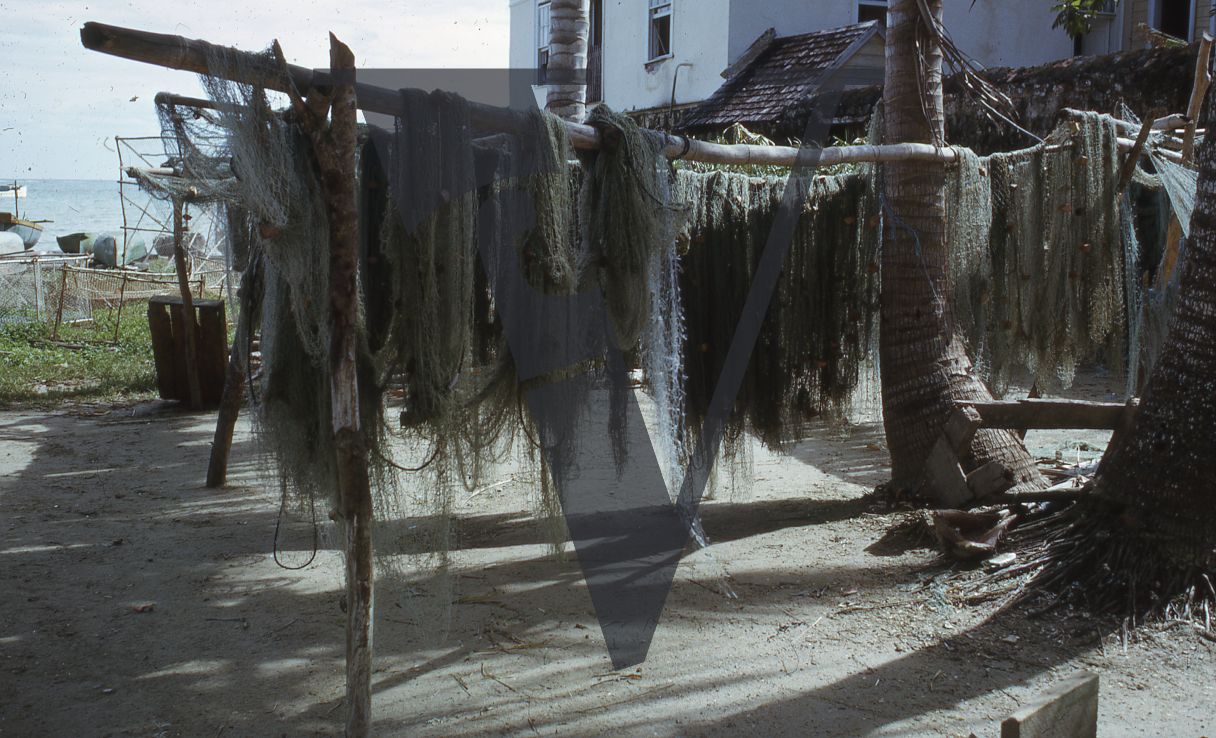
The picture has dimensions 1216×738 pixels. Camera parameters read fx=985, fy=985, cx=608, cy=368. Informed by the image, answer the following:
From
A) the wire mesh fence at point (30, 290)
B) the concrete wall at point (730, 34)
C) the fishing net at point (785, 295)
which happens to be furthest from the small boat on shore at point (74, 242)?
the fishing net at point (785, 295)

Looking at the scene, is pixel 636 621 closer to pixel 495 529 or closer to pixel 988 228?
pixel 495 529

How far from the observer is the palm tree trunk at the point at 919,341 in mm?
5340

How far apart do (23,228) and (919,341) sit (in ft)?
101

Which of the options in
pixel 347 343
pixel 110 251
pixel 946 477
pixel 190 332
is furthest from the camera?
pixel 110 251

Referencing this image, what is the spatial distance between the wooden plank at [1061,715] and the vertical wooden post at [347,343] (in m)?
1.88

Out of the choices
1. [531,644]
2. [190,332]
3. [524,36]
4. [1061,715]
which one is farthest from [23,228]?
[1061,715]

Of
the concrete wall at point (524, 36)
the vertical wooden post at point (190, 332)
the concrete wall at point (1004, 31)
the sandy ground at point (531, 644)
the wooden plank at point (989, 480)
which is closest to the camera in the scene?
the sandy ground at point (531, 644)

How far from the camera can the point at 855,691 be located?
137 inches

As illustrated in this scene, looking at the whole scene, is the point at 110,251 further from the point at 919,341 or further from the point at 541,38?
the point at 919,341

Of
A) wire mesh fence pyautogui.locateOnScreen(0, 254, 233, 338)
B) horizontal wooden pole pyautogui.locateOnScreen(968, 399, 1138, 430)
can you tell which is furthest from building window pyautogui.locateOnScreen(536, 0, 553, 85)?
horizontal wooden pole pyautogui.locateOnScreen(968, 399, 1138, 430)

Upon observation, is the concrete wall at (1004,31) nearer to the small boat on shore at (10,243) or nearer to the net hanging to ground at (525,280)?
the net hanging to ground at (525,280)

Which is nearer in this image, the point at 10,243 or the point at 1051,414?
the point at 1051,414

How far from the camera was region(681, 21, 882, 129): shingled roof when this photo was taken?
13.3 metres

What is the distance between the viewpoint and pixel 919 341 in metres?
5.39
